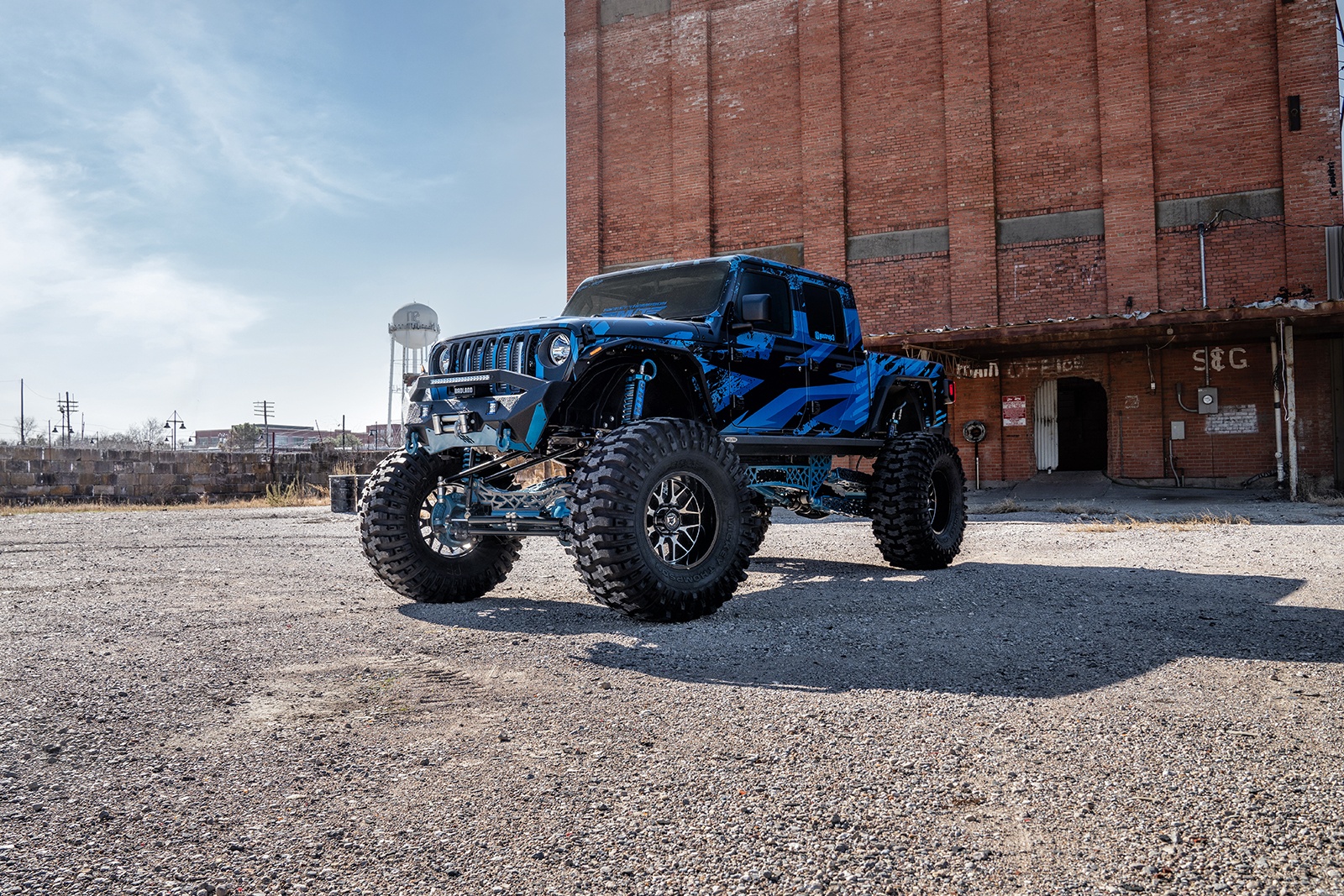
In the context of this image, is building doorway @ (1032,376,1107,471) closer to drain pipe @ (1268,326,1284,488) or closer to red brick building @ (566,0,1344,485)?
red brick building @ (566,0,1344,485)

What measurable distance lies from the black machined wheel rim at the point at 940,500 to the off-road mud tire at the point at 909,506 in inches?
4.2

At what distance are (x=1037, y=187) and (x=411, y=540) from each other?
19.2 m

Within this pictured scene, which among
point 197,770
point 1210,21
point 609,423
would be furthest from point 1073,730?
point 1210,21

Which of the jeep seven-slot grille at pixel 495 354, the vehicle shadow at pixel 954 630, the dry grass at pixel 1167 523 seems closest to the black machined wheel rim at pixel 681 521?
the vehicle shadow at pixel 954 630

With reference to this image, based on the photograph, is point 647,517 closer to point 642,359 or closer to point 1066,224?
point 642,359

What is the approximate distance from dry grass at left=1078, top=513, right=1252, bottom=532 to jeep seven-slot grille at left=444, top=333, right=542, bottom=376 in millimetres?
8955

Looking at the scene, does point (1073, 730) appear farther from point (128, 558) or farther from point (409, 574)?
point (128, 558)

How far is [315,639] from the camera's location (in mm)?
5199

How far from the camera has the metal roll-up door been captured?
845 inches

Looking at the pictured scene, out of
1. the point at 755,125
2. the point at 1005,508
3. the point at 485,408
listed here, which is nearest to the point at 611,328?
the point at 485,408

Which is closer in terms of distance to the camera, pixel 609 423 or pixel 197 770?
pixel 197 770

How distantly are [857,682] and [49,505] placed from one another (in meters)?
20.5

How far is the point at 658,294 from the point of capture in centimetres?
740

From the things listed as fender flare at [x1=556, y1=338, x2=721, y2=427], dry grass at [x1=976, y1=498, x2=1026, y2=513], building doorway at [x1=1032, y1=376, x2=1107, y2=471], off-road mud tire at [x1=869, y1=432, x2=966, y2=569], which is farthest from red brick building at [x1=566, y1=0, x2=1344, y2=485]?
fender flare at [x1=556, y1=338, x2=721, y2=427]
